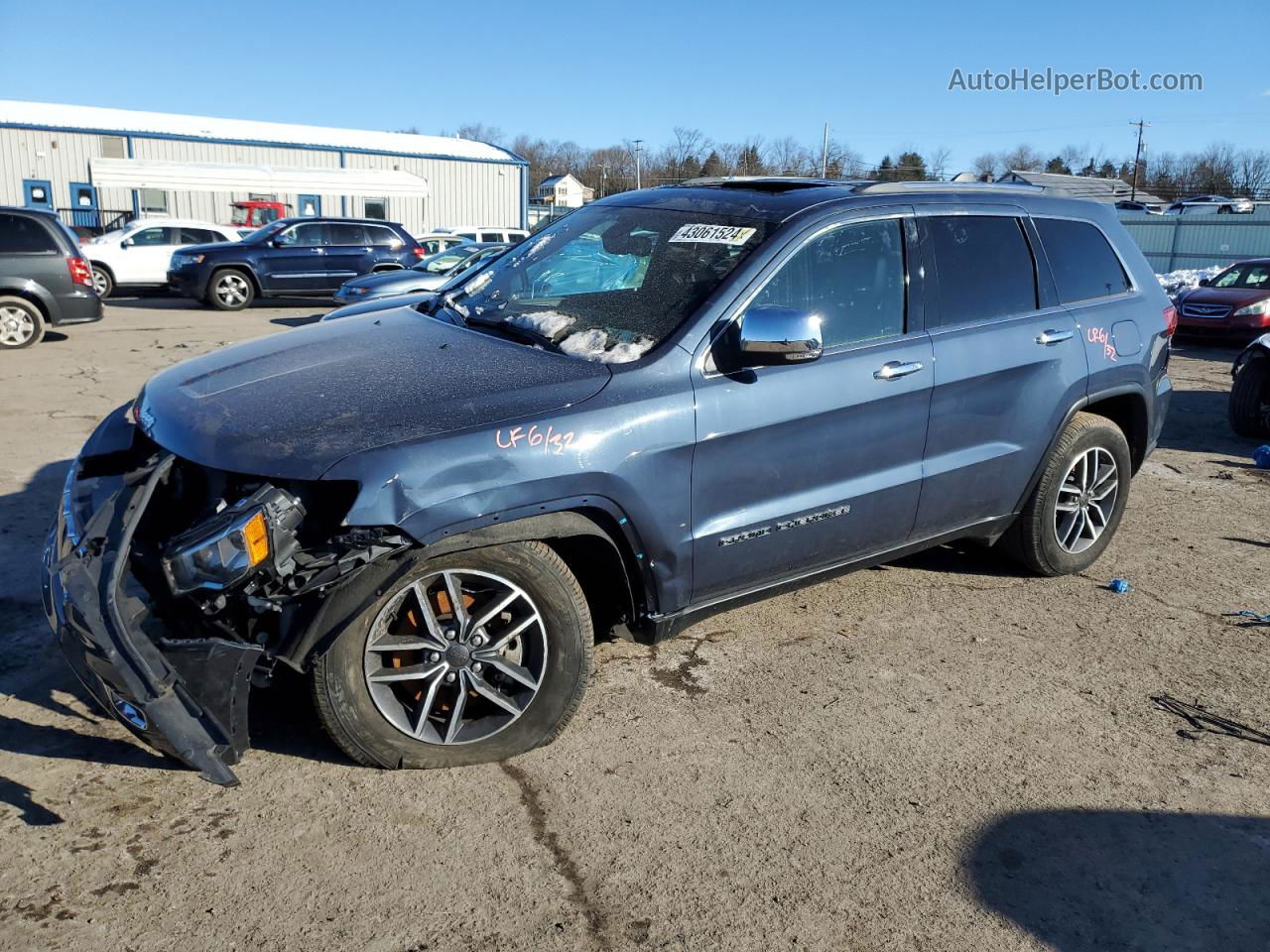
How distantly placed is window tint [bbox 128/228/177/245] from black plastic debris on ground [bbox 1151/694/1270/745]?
20.3m

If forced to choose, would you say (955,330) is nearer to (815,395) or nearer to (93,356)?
(815,395)

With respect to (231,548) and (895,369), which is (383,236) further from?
(231,548)

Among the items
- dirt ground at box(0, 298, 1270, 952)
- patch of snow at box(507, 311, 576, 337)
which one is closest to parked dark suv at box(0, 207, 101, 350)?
dirt ground at box(0, 298, 1270, 952)

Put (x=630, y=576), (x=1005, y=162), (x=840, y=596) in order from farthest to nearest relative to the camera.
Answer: (x=1005, y=162) → (x=840, y=596) → (x=630, y=576)

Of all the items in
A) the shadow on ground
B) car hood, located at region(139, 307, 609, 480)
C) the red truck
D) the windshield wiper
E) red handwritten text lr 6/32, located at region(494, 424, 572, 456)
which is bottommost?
the shadow on ground

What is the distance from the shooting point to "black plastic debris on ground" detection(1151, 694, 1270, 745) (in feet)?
11.7

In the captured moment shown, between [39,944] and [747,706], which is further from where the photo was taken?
[747,706]

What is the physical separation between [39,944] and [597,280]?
2.86m

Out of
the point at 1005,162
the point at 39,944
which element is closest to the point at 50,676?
the point at 39,944

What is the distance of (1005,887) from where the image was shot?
275cm

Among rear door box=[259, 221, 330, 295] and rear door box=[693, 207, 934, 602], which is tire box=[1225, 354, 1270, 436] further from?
rear door box=[259, 221, 330, 295]

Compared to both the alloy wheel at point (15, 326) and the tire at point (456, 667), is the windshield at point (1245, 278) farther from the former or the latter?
the alloy wheel at point (15, 326)

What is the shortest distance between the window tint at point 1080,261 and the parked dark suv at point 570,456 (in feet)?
0.07

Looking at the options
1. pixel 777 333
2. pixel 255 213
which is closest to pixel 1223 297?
pixel 777 333
